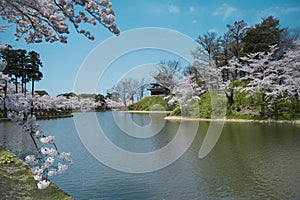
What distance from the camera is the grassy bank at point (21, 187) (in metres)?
3.95

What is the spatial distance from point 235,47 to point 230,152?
2023 cm

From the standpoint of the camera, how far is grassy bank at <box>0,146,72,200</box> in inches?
155

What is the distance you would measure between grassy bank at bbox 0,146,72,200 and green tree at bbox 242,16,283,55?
25.3m

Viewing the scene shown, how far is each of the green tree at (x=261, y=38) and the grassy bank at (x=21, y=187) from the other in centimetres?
2528

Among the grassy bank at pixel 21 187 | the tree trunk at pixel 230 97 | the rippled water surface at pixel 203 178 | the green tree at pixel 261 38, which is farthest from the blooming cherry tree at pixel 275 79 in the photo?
the grassy bank at pixel 21 187

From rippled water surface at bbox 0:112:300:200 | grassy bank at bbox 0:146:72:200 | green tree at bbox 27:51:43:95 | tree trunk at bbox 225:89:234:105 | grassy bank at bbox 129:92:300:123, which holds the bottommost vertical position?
rippled water surface at bbox 0:112:300:200

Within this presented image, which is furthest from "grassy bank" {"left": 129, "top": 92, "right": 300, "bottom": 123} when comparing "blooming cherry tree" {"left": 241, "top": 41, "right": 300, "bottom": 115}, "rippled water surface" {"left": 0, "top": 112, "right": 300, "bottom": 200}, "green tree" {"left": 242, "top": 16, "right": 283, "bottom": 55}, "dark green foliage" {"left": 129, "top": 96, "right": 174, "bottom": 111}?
"dark green foliage" {"left": 129, "top": 96, "right": 174, "bottom": 111}

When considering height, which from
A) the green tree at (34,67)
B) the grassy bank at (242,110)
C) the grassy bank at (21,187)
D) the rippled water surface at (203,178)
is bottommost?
the rippled water surface at (203,178)

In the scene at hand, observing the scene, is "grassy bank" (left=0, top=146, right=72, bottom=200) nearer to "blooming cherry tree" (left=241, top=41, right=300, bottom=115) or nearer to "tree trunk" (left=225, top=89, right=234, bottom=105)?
"blooming cherry tree" (left=241, top=41, right=300, bottom=115)

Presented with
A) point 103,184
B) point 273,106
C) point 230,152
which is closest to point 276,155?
point 230,152

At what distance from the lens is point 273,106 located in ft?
61.1

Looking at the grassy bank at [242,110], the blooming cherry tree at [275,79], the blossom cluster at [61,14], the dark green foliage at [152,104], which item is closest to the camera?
the blossom cluster at [61,14]

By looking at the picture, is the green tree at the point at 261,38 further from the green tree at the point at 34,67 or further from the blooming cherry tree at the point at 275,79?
the green tree at the point at 34,67

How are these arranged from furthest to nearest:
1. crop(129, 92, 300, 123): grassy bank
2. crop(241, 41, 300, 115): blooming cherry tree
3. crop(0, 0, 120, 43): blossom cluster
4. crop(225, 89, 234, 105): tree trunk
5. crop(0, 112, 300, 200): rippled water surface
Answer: crop(225, 89, 234, 105): tree trunk < crop(241, 41, 300, 115): blooming cherry tree < crop(129, 92, 300, 123): grassy bank < crop(0, 112, 300, 200): rippled water surface < crop(0, 0, 120, 43): blossom cluster
